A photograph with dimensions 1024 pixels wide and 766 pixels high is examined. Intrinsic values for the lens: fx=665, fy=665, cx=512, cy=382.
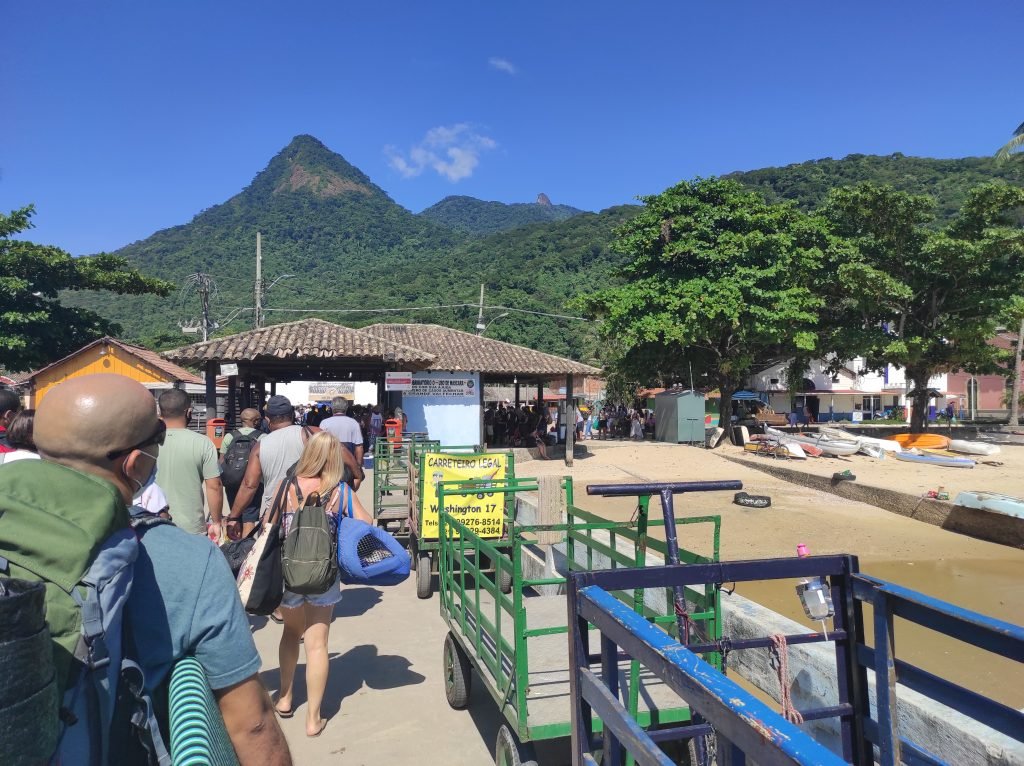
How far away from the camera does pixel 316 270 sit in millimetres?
87625

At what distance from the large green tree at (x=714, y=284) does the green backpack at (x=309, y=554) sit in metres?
19.8

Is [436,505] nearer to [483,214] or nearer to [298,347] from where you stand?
[298,347]

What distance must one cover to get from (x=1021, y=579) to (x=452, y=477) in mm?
7456

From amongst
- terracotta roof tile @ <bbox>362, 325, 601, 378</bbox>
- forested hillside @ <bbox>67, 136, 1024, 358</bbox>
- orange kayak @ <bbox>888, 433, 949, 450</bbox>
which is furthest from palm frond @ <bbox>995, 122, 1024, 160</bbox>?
terracotta roof tile @ <bbox>362, 325, 601, 378</bbox>

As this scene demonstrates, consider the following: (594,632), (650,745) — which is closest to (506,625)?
(594,632)

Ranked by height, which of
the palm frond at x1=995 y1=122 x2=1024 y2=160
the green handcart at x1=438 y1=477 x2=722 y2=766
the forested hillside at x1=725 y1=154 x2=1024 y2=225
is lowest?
the green handcart at x1=438 y1=477 x2=722 y2=766

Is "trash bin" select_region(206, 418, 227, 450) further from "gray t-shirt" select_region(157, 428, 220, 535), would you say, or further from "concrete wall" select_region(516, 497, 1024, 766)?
"concrete wall" select_region(516, 497, 1024, 766)

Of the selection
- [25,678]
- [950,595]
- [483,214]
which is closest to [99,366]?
[950,595]

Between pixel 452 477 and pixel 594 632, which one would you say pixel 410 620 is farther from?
pixel 594 632

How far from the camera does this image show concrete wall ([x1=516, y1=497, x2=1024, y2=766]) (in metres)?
2.41

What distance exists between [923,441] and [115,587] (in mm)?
25430

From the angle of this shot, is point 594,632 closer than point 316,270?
Yes

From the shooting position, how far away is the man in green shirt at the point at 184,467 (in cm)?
476

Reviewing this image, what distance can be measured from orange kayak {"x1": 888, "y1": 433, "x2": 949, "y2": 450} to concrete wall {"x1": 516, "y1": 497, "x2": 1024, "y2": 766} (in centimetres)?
2060
